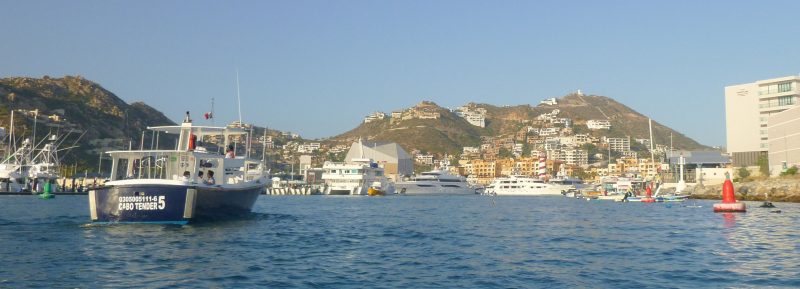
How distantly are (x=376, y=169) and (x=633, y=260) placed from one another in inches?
6217

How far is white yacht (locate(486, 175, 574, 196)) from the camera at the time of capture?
173000 mm

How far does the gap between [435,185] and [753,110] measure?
81.9 metres

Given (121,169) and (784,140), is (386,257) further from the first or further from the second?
(784,140)

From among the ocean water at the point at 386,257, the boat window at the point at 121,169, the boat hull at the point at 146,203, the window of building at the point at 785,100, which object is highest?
the window of building at the point at 785,100

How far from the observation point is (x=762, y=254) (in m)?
21.7

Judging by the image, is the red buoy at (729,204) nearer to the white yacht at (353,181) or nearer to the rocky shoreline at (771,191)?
the rocky shoreline at (771,191)

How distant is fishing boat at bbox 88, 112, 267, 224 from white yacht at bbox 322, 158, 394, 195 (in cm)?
12447

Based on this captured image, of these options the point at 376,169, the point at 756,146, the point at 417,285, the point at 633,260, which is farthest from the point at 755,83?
the point at 417,285

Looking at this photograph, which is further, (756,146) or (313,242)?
(756,146)

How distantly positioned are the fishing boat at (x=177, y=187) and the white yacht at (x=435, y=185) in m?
138

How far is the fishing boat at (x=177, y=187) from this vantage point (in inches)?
1159

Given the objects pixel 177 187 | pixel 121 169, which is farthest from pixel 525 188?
pixel 177 187

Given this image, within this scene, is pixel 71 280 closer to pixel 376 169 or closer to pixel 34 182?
pixel 34 182

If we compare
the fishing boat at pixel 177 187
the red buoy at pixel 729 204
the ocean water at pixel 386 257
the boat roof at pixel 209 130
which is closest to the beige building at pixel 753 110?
the red buoy at pixel 729 204
